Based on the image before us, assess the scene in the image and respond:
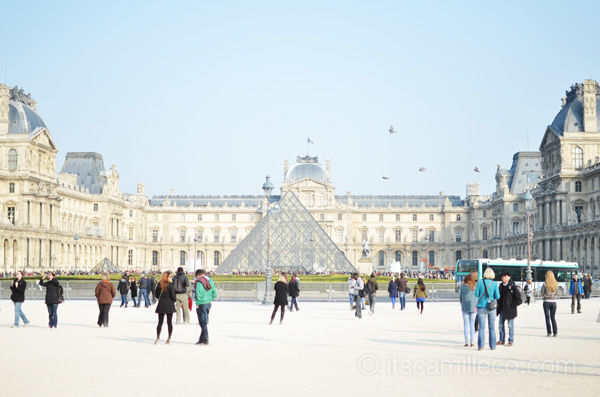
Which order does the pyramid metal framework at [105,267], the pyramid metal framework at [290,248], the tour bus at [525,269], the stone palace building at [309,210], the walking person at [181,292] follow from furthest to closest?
the pyramid metal framework at [105,267]
the stone palace building at [309,210]
the pyramid metal framework at [290,248]
the tour bus at [525,269]
the walking person at [181,292]

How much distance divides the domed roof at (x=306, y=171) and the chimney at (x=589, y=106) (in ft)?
133

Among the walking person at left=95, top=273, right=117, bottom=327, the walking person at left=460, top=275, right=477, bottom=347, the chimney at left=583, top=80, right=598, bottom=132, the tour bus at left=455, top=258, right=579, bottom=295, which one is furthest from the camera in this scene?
the chimney at left=583, top=80, right=598, bottom=132

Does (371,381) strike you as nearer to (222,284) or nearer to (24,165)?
(222,284)

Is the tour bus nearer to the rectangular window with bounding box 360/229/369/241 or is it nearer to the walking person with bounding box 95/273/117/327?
the walking person with bounding box 95/273/117/327

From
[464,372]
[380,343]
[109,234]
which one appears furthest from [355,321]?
[109,234]

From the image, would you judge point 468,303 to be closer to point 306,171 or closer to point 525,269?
point 525,269

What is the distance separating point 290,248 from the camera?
4841 cm

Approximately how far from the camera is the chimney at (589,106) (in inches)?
2178

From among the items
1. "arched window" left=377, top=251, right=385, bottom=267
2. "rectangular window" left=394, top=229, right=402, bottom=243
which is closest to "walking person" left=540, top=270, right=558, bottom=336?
"arched window" left=377, top=251, right=385, bottom=267

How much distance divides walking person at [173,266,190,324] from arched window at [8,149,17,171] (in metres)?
43.2

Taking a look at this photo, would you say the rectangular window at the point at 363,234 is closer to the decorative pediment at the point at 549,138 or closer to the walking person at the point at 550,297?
the decorative pediment at the point at 549,138

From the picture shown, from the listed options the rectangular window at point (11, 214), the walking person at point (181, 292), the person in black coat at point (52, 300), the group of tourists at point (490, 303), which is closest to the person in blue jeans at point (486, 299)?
the group of tourists at point (490, 303)

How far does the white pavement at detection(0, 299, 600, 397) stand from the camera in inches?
351

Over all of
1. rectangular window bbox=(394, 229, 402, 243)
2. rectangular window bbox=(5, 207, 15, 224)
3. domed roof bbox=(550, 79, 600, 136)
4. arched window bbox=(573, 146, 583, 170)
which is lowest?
rectangular window bbox=(394, 229, 402, 243)
